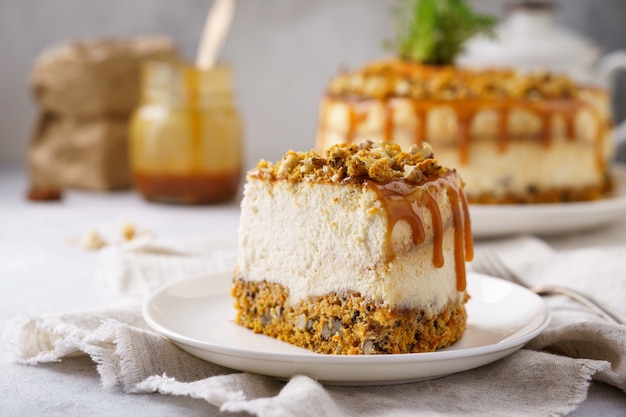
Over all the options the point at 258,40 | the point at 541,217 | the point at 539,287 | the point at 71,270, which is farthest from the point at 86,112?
the point at 539,287

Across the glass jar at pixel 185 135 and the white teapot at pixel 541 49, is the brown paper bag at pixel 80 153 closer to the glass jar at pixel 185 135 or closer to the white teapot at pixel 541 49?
the glass jar at pixel 185 135

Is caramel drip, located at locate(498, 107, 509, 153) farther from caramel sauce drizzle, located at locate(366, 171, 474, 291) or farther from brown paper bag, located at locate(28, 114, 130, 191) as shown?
brown paper bag, located at locate(28, 114, 130, 191)

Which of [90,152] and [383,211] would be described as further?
[90,152]

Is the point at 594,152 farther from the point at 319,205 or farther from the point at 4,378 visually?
the point at 4,378

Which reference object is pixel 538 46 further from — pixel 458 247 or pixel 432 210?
pixel 432 210

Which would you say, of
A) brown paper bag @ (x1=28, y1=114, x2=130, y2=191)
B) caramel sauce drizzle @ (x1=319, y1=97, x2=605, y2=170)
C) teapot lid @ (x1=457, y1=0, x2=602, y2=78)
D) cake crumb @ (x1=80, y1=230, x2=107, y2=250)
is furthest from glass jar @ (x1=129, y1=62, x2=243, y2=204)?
teapot lid @ (x1=457, y1=0, x2=602, y2=78)

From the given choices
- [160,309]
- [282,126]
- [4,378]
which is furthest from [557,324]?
[282,126]

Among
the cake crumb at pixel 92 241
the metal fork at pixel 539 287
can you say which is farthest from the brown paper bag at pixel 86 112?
the metal fork at pixel 539 287
